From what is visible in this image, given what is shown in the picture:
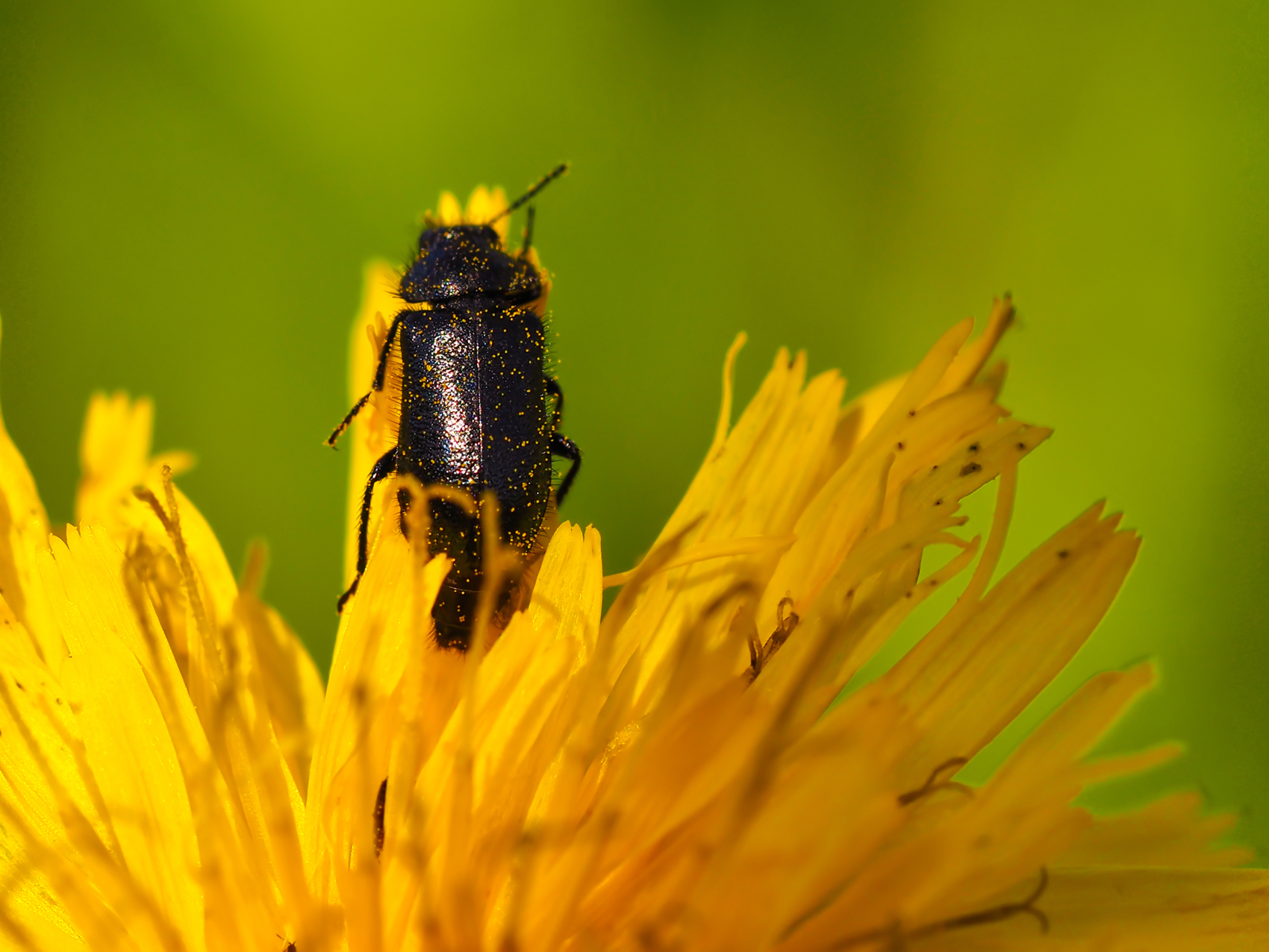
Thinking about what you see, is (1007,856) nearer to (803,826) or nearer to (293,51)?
(803,826)

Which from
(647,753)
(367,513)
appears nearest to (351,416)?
(367,513)

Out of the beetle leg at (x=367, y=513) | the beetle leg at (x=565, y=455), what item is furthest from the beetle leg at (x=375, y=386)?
the beetle leg at (x=565, y=455)

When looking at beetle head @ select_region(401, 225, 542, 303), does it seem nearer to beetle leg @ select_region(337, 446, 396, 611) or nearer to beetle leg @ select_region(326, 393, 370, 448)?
Result: beetle leg @ select_region(326, 393, 370, 448)

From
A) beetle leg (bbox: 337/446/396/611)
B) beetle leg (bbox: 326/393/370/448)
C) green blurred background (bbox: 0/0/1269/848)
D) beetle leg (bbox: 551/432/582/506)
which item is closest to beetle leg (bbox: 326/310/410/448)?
beetle leg (bbox: 326/393/370/448)

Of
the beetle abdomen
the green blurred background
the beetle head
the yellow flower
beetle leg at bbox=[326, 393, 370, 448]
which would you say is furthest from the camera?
the green blurred background

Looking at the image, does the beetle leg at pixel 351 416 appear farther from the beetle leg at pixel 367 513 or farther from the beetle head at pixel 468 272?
the beetle head at pixel 468 272

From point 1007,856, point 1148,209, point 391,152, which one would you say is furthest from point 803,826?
point 391,152
